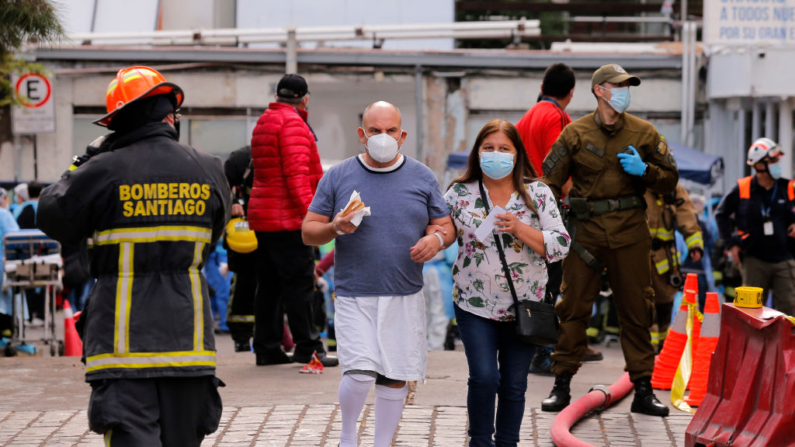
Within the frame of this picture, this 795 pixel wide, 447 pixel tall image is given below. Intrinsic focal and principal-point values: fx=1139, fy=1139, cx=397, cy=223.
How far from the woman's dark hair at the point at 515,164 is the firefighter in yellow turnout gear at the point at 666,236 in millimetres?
3961

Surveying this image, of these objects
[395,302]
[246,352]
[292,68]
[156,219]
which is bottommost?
[246,352]

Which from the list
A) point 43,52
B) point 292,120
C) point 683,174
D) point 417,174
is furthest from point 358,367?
point 43,52

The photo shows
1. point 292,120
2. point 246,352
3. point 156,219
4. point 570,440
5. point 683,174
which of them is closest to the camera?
point 156,219

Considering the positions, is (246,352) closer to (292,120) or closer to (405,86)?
(292,120)

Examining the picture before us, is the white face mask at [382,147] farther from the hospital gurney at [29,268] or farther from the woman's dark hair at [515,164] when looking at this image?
the hospital gurney at [29,268]

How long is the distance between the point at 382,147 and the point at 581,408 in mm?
2365

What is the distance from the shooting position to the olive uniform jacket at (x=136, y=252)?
14.6 feet

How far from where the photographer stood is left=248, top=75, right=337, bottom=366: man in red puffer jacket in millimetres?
8211

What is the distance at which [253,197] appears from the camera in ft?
27.7

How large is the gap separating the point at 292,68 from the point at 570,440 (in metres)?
14.4

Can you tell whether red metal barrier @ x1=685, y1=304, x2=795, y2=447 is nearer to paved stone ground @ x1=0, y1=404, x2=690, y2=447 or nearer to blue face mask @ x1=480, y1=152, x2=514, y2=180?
paved stone ground @ x1=0, y1=404, x2=690, y2=447

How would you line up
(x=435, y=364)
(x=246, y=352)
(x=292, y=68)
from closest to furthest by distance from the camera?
(x=435, y=364) → (x=246, y=352) → (x=292, y=68)

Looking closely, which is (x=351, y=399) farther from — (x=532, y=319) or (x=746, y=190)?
(x=746, y=190)

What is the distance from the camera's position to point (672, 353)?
8.45 meters
